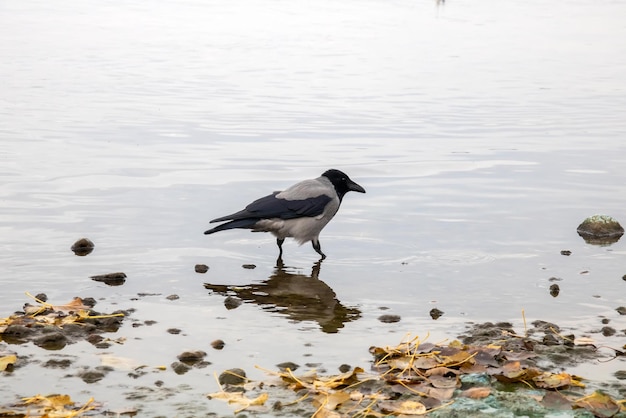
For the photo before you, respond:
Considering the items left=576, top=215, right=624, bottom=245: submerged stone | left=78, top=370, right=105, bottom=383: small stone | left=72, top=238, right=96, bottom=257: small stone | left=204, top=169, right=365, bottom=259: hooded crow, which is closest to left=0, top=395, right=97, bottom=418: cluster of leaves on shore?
left=78, top=370, right=105, bottom=383: small stone

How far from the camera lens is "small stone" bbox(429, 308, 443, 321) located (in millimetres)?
8230

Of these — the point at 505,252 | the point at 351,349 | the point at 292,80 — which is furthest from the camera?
the point at 292,80

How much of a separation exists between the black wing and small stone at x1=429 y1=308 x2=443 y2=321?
2376 mm

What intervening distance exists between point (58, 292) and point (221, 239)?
104 inches

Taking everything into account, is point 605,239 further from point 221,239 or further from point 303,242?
point 221,239

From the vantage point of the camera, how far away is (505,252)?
10.4m

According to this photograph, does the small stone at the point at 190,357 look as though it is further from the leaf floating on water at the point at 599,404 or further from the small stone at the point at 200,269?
the small stone at the point at 200,269

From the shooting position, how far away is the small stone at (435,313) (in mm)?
8230

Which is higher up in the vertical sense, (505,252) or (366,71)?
(366,71)

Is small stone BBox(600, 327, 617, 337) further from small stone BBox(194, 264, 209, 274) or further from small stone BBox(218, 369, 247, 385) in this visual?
small stone BBox(194, 264, 209, 274)

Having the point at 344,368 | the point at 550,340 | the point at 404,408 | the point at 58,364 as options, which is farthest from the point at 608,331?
the point at 58,364

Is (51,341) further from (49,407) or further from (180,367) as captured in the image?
(49,407)

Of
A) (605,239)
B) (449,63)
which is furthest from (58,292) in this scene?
A: (449,63)

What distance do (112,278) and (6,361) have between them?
8.24 ft
